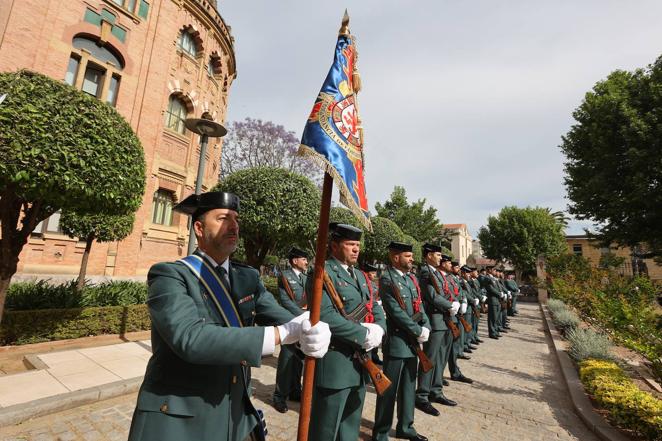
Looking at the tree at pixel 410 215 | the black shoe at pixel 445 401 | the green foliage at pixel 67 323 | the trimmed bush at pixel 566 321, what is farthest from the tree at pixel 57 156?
the tree at pixel 410 215

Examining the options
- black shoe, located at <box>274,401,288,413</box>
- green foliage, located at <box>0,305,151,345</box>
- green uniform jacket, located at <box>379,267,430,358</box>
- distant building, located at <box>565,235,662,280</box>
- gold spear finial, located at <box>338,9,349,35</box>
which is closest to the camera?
gold spear finial, located at <box>338,9,349,35</box>

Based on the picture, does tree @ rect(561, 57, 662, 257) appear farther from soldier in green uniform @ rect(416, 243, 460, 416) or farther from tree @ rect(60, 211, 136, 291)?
tree @ rect(60, 211, 136, 291)

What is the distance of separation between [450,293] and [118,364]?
6234 mm

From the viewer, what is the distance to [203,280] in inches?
72.2

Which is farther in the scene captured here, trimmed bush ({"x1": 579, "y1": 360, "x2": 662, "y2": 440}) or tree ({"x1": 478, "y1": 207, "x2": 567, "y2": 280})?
tree ({"x1": 478, "y1": 207, "x2": 567, "y2": 280})

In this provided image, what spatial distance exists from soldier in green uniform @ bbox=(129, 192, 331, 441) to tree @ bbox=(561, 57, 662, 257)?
16197mm

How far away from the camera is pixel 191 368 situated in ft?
5.65

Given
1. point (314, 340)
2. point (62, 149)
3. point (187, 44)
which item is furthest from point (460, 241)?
point (314, 340)

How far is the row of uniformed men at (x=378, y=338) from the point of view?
3.00m

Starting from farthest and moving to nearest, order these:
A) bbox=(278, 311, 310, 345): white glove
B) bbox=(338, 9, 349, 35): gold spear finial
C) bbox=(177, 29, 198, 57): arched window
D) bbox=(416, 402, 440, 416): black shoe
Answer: bbox=(177, 29, 198, 57): arched window
bbox=(416, 402, 440, 416): black shoe
bbox=(338, 9, 349, 35): gold spear finial
bbox=(278, 311, 310, 345): white glove

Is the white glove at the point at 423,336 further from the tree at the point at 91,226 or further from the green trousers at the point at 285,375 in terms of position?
the tree at the point at 91,226

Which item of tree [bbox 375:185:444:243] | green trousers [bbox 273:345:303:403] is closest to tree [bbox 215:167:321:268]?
green trousers [bbox 273:345:303:403]

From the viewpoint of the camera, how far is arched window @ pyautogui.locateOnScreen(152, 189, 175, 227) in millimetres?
15438

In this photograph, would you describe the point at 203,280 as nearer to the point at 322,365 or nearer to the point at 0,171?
the point at 322,365
